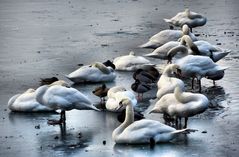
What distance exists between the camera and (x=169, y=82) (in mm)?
Answer: 17453

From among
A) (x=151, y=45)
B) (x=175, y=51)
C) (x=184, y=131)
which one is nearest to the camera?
(x=184, y=131)

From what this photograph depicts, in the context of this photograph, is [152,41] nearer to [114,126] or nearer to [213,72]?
[213,72]

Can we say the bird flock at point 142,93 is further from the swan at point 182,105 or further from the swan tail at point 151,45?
the swan tail at point 151,45

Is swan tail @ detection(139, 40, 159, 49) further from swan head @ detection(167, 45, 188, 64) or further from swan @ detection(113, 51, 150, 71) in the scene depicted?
swan head @ detection(167, 45, 188, 64)

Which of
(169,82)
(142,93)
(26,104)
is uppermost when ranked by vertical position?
(169,82)

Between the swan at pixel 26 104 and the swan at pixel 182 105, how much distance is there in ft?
7.46

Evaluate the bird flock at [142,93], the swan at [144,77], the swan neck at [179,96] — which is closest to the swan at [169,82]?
the bird flock at [142,93]

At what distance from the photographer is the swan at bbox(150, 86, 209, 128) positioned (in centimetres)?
1519

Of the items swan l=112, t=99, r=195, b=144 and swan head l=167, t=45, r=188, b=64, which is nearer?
swan l=112, t=99, r=195, b=144

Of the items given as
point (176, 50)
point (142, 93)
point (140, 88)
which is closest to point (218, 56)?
point (176, 50)

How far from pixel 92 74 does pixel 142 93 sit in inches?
73.5

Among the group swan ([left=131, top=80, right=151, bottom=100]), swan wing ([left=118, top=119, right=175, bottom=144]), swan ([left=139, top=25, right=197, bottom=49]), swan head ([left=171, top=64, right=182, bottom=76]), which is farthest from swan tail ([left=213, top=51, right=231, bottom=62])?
swan wing ([left=118, top=119, right=175, bottom=144])

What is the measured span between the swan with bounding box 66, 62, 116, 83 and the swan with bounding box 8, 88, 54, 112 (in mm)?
2801

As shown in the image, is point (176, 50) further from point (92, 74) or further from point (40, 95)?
point (40, 95)
